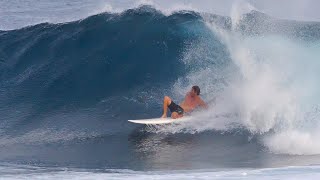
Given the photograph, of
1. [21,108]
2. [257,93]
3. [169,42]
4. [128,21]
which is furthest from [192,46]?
[21,108]

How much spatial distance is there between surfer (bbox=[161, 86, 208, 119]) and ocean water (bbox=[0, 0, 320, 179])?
20cm

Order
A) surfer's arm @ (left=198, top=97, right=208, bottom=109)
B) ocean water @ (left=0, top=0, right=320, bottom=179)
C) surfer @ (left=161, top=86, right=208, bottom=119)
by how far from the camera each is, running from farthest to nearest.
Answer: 1. surfer's arm @ (left=198, top=97, right=208, bottom=109)
2. surfer @ (left=161, top=86, right=208, bottom=119)
3. ocean water @ (left=0, top=0, right=320, bottom=179)

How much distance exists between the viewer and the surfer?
12906 millimetres

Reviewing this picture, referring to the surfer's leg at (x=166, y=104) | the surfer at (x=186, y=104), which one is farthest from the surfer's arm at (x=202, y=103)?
the surfer's leg at (x=166, y=104)

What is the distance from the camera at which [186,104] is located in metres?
13.2

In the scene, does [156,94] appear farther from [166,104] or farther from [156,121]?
[156,121]

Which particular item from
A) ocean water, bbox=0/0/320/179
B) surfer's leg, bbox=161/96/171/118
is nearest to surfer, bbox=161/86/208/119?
surfer's leg, bbox=161/96/171/118

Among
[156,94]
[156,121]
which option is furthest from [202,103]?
[156,94]

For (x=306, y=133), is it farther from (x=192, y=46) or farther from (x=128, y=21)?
(x=128, y=21)

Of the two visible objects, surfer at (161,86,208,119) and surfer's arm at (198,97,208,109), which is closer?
surfer at (161,86,208,119)

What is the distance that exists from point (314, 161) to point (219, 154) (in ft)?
7.02

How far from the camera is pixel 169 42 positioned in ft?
56.6

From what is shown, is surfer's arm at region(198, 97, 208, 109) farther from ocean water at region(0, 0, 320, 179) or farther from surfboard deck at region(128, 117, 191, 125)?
surfboard deck at region(128, 117, 191, 125)

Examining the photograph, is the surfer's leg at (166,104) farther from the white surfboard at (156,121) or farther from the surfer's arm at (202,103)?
the surfer's arm at (202,103)
